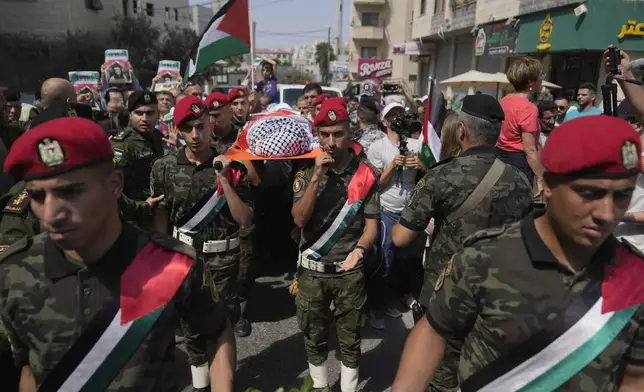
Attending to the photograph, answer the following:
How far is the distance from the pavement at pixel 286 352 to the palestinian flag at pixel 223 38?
9.79 ft

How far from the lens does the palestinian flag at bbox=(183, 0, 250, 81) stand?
565 cm

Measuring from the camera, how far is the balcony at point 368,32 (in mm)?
43188

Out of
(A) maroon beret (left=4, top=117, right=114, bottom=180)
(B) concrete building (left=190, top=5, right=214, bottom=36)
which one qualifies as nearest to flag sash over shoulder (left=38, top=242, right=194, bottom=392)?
(A) maroon beret (left=4, top=117, right=114, bottom=180)

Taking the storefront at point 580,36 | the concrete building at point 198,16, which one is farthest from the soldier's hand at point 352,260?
the concrete building at point 198,16

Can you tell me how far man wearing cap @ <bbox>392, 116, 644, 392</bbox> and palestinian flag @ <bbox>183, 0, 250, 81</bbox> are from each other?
191 inches

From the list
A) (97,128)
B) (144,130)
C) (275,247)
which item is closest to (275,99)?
(275,247)

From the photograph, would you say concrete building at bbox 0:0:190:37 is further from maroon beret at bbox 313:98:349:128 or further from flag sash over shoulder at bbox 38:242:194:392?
flag sash over shoulder at bbox 38:242:194:392

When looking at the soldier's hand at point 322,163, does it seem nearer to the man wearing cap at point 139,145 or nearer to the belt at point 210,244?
the belt at point 210,244

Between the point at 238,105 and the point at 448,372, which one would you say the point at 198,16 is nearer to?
the point at 238,105

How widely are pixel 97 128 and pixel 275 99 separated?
894 cm

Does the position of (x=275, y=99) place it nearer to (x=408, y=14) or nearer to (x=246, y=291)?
(x=246, y=291)

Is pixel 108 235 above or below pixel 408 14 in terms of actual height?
below

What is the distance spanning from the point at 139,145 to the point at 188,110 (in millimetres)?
1315

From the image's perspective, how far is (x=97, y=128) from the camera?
1.49 m
